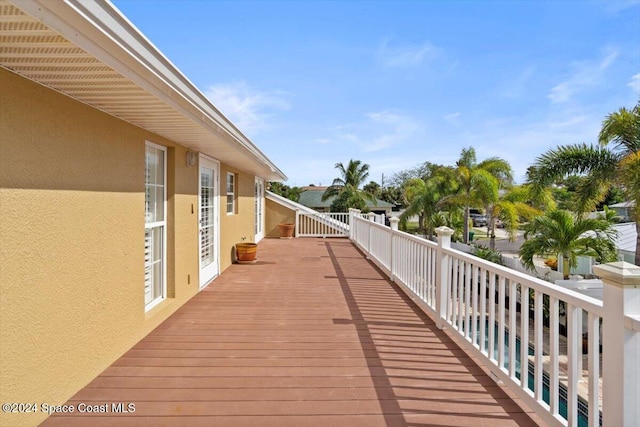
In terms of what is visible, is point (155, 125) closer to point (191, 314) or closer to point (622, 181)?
point (191, 314)

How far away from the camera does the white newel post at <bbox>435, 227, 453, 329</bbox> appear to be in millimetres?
3645

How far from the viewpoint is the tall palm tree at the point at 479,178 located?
48.5 feet

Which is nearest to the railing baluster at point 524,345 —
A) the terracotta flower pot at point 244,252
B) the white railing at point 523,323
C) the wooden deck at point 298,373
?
the white railing at point 523,323

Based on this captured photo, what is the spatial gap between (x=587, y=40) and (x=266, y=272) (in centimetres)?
1687

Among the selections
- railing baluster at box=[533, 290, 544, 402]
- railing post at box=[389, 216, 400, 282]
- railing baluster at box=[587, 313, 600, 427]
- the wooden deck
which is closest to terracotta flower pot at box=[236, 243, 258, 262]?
the wooden deck

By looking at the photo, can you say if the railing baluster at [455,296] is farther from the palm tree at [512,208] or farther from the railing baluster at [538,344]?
the palm tree at [512,208]

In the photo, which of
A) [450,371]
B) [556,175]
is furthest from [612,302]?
[556,175]

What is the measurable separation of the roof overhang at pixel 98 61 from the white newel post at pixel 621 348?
2566mm

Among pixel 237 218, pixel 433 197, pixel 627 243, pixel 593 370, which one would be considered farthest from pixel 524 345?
pixel 627 243

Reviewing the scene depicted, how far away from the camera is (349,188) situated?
25203mm

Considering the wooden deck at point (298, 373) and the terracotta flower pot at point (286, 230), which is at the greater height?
the terracotta flower pot at point (286, 230)

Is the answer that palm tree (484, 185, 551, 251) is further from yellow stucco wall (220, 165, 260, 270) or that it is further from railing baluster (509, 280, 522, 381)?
railing baluster (509, 280, 522, 381)

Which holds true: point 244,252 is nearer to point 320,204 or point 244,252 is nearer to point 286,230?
point 286,230

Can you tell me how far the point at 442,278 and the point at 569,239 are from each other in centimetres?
777
